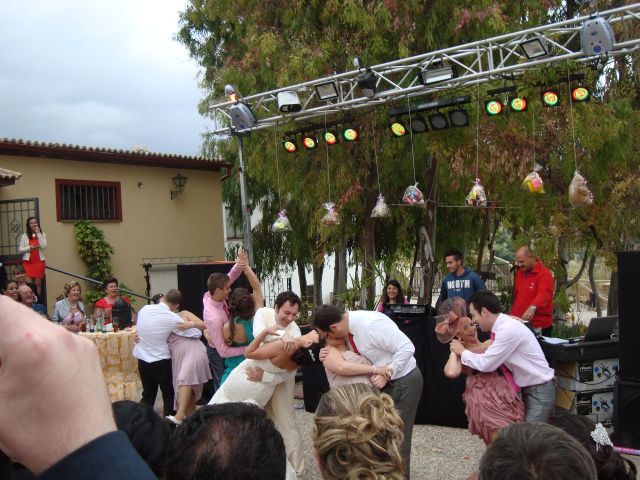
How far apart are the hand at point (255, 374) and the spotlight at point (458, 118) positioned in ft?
21.4

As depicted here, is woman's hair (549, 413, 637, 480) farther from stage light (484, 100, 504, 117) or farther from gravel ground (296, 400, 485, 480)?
stage light (484, 100, 504, 117)

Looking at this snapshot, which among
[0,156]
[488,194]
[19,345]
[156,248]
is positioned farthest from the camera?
[156,248]

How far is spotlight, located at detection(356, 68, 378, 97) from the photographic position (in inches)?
425

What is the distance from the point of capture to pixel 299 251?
A: 19.3 metres

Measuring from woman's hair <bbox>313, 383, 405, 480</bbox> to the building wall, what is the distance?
15005 millimetres

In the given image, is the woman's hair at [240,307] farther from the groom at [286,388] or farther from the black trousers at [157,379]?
the black trousers at [157,379]

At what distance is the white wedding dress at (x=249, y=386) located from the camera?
5727 millimetres

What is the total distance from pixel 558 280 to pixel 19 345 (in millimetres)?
14186

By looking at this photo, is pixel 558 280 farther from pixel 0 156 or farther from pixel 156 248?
pixel 0 156

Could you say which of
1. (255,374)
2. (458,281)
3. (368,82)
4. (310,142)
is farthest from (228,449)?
(310,142)

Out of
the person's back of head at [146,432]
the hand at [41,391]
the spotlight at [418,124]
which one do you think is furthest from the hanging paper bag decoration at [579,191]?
the hand at [41,391]

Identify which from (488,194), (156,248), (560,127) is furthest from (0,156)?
(560,127)

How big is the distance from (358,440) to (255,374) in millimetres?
3274

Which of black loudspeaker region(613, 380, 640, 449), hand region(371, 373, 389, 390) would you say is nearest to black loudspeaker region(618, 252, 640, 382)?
black loudspeaker region(613, 380, 640, 449)
